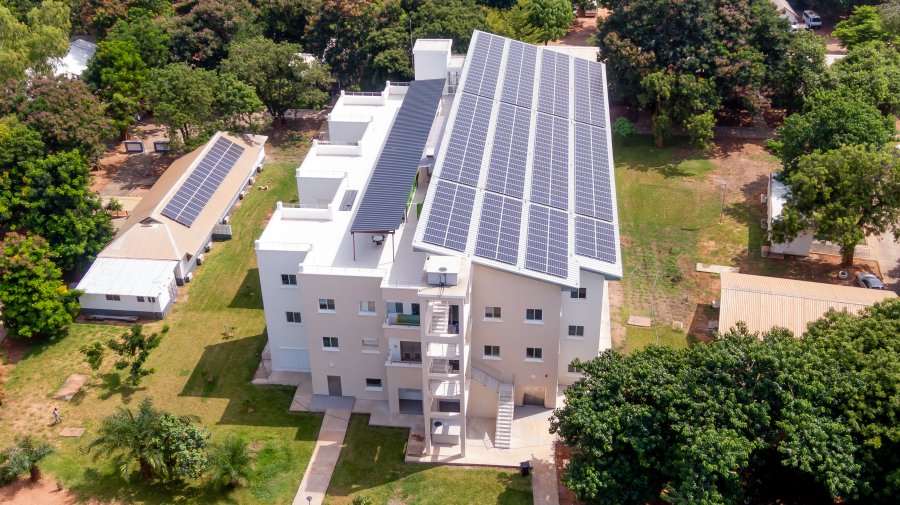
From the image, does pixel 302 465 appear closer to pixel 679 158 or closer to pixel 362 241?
pixel 362 241

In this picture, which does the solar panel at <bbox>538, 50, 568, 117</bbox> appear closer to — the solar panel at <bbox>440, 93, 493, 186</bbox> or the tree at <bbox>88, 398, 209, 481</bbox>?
the solar panel at <bbox>440, 93, 493, 186</bbox>

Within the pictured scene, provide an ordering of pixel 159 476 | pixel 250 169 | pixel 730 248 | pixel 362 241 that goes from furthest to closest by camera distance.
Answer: pixel 250 169 → pixel 730 248 → pixel 362 241 → pixel 159 476

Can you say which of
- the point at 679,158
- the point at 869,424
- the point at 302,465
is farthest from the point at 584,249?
the point at 679,158

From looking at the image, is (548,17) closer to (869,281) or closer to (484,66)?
(484,66)

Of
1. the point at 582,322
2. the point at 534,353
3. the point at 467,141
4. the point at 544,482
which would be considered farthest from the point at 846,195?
the point at 544,482

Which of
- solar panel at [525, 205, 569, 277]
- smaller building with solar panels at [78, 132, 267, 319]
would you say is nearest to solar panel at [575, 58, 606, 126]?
solar panel at [525, 205, 569, 277]

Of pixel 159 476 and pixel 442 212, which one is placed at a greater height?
pixel 442 212

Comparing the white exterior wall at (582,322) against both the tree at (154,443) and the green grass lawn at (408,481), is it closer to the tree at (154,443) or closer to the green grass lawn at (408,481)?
the green grass lawn at (408,481)
